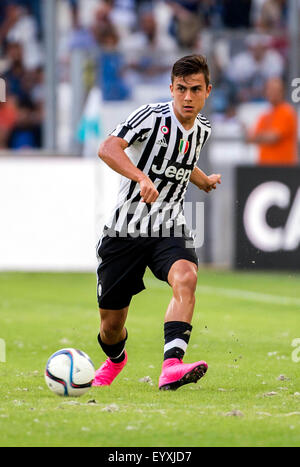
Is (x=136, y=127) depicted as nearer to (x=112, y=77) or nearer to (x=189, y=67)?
(x=189, y=67)

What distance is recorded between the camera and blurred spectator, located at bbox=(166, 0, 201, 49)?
57.8 feet

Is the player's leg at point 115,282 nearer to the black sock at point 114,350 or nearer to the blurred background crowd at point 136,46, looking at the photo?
the black sock at point 114,350

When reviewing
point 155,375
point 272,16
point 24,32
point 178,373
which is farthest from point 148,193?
point 272,16

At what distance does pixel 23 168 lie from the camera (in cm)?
1530

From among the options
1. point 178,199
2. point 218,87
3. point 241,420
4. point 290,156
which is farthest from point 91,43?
point 241,420

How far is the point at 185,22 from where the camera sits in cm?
1789

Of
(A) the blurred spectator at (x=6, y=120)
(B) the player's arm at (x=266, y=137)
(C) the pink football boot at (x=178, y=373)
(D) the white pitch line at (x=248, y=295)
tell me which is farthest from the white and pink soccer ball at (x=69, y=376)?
(A) the blurred spectator at (x=6, y=120)

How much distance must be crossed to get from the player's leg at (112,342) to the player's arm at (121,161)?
0.94m

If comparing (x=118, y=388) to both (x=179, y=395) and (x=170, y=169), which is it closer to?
(x=179, y=395)

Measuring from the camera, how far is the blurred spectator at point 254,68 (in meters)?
15.8

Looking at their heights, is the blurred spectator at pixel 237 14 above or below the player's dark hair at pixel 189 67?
above

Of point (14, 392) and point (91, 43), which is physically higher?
point (91, 43)

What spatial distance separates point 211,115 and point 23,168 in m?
2.86
